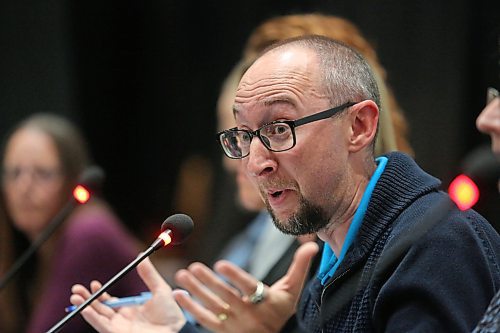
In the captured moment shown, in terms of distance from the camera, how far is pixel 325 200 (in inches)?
86.5

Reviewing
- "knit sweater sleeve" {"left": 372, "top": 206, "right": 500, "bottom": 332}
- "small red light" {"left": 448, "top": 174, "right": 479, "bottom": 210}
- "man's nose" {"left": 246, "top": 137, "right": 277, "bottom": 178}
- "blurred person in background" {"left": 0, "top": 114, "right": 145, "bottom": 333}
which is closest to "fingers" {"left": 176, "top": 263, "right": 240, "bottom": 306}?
"man's nose" {"left": 246, "top": 137, "right": 277, "bottom": 178}

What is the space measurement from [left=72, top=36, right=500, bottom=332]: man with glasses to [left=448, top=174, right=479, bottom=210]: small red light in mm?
342

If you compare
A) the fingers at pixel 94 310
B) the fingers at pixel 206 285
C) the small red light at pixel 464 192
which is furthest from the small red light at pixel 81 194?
the small red light at pixel 464 192

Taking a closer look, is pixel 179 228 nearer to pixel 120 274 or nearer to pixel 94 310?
pixel 120 274

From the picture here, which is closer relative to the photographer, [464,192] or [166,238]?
[464,192]

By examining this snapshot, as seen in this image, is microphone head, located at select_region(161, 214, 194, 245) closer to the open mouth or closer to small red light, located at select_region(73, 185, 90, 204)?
the open mouth

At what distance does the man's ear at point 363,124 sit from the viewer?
2227 millimetres

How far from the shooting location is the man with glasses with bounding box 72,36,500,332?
205 centimetres

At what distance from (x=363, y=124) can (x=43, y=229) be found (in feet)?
5.59

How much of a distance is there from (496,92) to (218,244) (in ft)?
6.93

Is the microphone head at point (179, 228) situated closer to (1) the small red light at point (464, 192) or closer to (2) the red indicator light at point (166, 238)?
(2) the red indicator light at point (166, 238)

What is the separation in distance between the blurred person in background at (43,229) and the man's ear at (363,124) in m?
1.31

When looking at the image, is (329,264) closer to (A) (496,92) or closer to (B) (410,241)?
(B) (410,241)

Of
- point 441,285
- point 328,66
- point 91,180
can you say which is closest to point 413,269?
point 441,285
